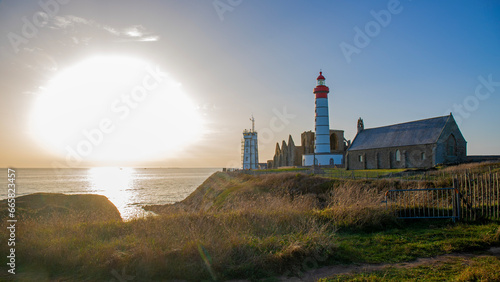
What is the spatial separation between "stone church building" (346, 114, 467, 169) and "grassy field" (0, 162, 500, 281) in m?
29.5

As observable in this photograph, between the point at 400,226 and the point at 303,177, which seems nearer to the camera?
the point at 400,226

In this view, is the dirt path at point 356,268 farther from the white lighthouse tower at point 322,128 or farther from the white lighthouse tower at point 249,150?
the white lighthouse tower at point 249,150

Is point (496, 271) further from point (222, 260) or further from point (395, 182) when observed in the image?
point (395, 182)

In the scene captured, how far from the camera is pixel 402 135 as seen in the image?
39.5 metres

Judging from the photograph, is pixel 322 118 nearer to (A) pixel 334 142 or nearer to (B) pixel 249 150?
(A) pixel 334 142

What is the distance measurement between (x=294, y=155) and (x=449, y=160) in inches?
1284

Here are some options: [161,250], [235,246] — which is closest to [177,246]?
[161,250]

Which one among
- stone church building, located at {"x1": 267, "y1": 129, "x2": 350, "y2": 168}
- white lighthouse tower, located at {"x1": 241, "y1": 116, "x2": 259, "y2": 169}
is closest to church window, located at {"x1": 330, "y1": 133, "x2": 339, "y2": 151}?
stone church building, located at {"x1": 267, "y1": 129, "x2": 350, "y2": 168}

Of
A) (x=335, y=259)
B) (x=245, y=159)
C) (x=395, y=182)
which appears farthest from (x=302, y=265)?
(x=245, y=159)

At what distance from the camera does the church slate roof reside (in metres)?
35.8

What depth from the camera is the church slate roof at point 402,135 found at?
117 ft

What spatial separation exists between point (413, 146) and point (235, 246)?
36.8 metres

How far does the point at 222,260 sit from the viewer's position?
601 cm

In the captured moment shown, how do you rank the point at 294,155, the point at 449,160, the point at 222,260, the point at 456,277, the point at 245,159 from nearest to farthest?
1. the point at 456,277
2. the point at 222,260
3. the point at 449,160
4. the point at 294,155
5. the point at 245,159
